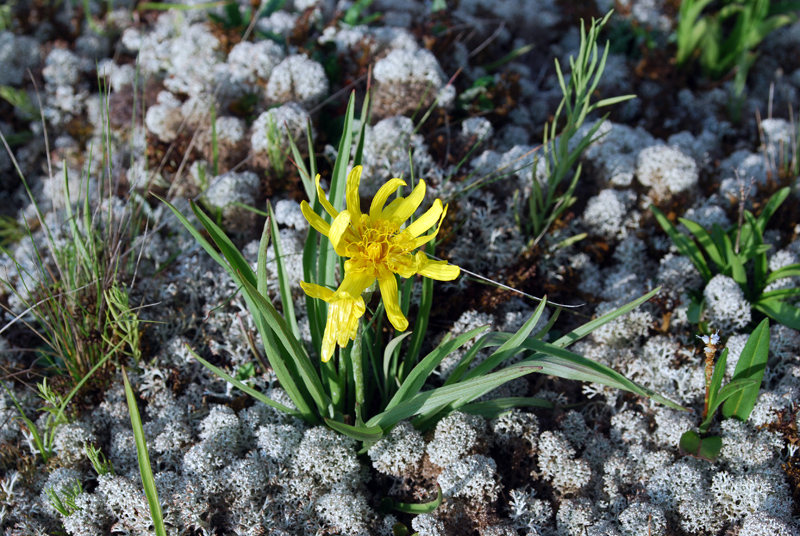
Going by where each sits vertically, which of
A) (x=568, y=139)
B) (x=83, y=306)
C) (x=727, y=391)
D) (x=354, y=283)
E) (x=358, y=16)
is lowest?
(x=83, y=306)

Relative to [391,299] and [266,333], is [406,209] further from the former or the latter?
[266,333]

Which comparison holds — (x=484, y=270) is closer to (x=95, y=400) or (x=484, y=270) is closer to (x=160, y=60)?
(x=95, y=400)

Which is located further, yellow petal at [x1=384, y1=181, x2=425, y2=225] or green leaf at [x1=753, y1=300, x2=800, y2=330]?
green leaf at [x1=753, y1=300, x2=800, y2=330]

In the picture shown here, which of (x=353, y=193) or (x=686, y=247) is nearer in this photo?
(x=353, y=193)

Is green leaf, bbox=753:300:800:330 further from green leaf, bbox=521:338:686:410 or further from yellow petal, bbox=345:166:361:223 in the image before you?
yellow petal, bbox=345:166:361:223

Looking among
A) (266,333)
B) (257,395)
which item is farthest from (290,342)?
(257,395)

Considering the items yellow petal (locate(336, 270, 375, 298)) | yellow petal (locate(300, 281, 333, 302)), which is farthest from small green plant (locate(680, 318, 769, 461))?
yellow petal (locate(300, 281, 333, 302))

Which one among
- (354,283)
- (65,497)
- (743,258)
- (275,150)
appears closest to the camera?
(354,283)
